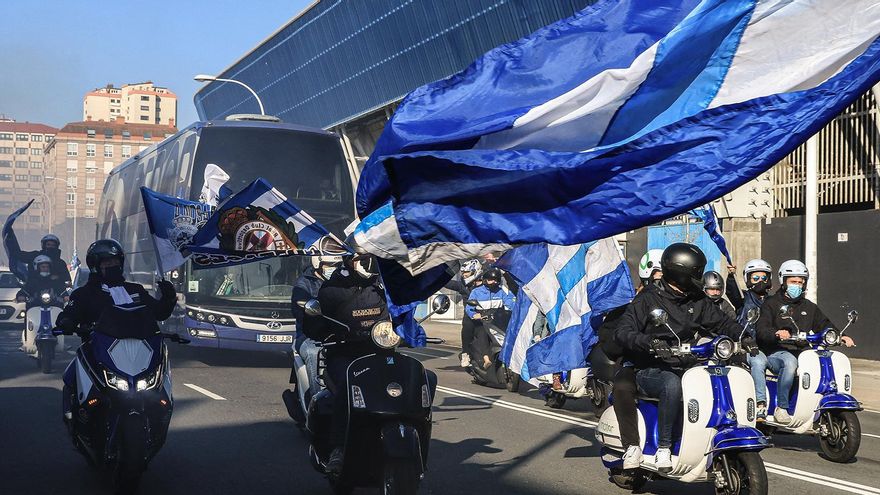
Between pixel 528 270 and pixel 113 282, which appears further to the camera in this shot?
pixel 528 270

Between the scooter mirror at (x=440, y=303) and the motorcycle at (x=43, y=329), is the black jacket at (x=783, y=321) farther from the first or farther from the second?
the motorcycle at (x=43, y=329)

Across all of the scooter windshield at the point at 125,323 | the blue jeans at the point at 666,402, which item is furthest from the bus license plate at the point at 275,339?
the blue jeans at the point at 666,402

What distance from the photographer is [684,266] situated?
23.5 feet

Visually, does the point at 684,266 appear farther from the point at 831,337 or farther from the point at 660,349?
the point at 831,337

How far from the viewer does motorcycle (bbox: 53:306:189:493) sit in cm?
736

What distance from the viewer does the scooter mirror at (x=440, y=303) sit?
24.1 ft

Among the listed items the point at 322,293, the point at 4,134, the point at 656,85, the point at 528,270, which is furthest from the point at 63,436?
the point at 4,134

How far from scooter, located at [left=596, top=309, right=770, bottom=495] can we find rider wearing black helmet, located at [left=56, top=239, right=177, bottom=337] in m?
3.63

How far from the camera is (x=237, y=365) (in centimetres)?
1838

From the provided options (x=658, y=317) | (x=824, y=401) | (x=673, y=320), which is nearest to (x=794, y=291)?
(x=824, y=401)

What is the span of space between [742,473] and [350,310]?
262 centimetres

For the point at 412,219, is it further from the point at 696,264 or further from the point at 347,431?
the point at 696,264

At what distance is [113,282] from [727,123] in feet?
15.9

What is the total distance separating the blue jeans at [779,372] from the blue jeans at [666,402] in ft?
8.83
